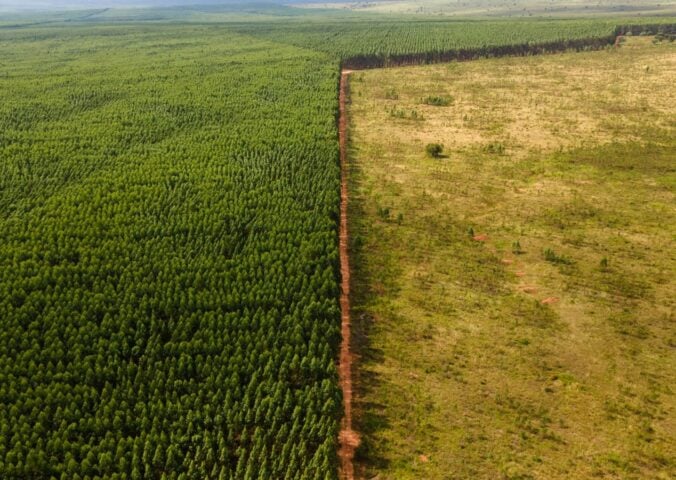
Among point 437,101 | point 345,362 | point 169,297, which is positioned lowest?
point 345,362

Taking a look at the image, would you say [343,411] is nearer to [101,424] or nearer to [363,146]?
[101,424]

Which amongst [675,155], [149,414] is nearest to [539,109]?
[675,155]

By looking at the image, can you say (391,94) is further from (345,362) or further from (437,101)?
(345,362)

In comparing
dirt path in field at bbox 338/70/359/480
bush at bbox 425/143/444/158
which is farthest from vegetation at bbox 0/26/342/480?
bush at bbox 425/143/444/158

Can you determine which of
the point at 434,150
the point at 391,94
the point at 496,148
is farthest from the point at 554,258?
the point at 391,94

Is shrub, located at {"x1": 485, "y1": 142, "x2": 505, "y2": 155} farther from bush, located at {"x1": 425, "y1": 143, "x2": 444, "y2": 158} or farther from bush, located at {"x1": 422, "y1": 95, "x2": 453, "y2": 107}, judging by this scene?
bush, located at {"x1": 422, "y1": 95, "x2": 453, "y2": 107}
